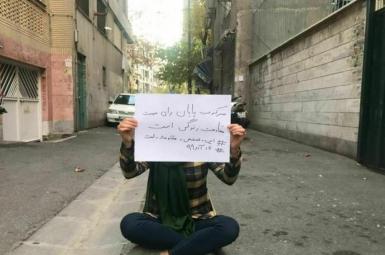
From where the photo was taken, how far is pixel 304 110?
11820 millimetres

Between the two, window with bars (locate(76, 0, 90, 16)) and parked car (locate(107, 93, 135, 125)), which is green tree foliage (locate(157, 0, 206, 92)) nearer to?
parked car (locate(107, 93, 135, 125))

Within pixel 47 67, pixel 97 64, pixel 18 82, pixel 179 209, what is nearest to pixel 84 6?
pixel 97 64

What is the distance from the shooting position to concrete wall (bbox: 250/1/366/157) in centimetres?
875

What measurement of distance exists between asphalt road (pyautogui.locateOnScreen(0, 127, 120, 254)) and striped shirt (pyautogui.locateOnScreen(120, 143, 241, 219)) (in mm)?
1251

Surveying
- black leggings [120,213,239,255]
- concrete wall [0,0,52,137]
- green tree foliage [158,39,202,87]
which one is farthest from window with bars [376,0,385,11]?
green tree foliage [158,39,202,87]

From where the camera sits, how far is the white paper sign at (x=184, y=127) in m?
3.31

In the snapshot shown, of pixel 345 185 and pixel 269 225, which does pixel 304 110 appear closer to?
pixel 345 185

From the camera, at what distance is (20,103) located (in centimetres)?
1227

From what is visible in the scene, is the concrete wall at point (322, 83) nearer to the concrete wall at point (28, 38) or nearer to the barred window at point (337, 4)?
the barred window at point (337, 4)

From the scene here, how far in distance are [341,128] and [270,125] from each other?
252 inches

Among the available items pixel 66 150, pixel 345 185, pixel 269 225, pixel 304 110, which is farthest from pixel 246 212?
pixel 304 110

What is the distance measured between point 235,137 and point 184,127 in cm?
38

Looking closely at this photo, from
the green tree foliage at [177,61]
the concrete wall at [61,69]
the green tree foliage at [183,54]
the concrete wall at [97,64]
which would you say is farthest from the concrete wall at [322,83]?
the green tree foliage at [183,54]

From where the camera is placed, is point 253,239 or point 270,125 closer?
point 253,239
